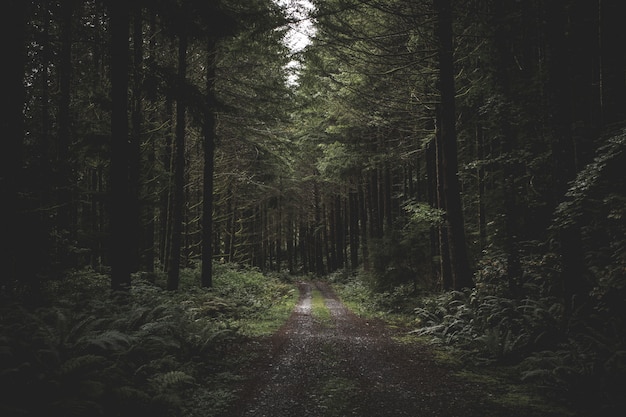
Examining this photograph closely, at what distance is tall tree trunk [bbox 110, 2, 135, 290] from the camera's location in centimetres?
920

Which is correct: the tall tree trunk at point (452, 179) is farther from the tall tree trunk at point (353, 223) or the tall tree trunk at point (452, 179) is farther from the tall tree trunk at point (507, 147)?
the tall tree trunk at point (353, 223)

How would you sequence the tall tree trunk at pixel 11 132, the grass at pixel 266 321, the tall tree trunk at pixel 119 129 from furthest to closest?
the grass at pixel 266 321, the tall tree trunk at pixel 119 129, the tall tree trunk at pixel 11 132

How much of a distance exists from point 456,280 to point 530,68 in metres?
6.33

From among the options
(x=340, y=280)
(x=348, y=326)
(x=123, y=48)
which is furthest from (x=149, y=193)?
(x=340, y=280)

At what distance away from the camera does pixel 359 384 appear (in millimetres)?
6750

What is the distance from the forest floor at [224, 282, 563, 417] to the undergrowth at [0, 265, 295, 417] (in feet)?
2.20

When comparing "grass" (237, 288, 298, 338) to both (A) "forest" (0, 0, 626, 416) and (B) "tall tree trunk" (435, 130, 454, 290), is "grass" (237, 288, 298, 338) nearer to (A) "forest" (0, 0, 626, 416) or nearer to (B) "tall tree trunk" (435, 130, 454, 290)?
(A) "forest" (0, 0, 626, 416)

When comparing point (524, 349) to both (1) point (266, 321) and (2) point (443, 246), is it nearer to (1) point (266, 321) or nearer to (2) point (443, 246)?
(2) point (443, 246)

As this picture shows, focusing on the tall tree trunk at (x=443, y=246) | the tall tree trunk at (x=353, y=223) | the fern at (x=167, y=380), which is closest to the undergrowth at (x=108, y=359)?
the fern at (x=167, y=380)

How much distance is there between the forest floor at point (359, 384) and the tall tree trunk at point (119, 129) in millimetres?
4513

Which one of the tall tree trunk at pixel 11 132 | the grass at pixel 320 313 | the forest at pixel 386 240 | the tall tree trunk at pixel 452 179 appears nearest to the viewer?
the forest at pixel 386 240

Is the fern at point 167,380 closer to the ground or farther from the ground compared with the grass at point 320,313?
farther from the ground

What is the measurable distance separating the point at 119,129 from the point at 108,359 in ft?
18.4

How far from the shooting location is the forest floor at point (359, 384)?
556 cm
